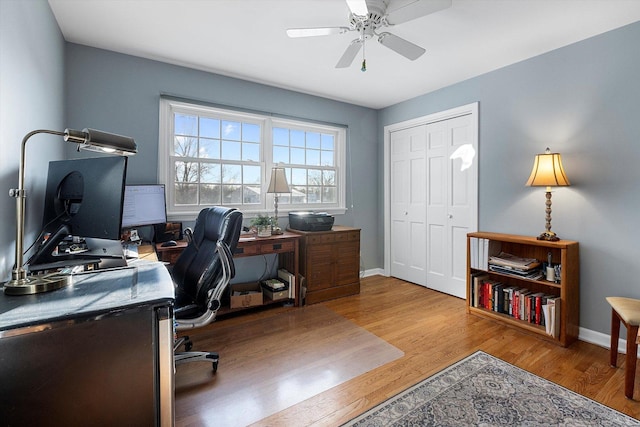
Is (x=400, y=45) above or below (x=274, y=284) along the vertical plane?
above

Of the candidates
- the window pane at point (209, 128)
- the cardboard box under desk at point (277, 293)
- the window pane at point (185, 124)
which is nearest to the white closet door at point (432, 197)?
the cardboard box under desk at point (277, 293)

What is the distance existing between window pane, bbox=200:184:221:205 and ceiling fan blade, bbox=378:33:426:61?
2.20 m

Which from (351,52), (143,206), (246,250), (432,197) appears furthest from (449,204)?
(143,206)

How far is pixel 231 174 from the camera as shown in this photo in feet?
11.2

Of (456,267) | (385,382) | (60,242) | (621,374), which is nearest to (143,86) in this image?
(60,242)

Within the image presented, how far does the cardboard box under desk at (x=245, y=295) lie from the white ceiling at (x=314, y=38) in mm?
2304

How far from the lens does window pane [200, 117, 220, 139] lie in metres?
3.25

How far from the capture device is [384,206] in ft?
14.8

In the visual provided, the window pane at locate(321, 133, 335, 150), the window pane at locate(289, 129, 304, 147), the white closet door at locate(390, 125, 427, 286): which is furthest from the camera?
the window pane at locate(321, 133, 335, 150)

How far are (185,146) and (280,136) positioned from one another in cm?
111

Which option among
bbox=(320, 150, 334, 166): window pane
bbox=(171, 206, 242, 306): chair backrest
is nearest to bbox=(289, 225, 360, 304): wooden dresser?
bbox=(320, 150, 334, 166): window pane

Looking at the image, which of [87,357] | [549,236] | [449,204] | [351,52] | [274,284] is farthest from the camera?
[449,204]

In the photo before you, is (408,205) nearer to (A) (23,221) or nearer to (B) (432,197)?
(B) (432,197)

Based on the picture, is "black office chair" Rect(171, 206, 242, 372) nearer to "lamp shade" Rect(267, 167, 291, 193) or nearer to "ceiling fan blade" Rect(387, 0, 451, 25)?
"lamp shade" Rect(267, 167, 291, 193)
